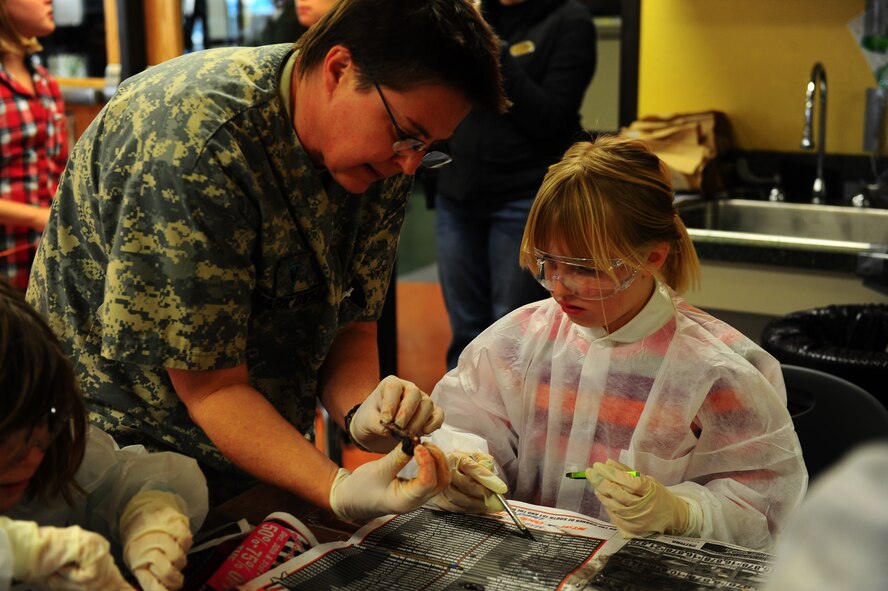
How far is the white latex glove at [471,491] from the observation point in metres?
1.41

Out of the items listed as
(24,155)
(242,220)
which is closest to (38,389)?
(242,220)

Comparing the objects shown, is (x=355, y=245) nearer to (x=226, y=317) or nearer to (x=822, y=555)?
(x=226, y=317)

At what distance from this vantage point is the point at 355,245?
160 cm

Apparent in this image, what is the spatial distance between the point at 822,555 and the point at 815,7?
3.32 m

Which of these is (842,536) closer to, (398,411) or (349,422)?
(398,411)

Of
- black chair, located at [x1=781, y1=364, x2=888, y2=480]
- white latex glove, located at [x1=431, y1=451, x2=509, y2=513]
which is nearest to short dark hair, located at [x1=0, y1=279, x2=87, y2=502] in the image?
white latex glove, located at [x1=431, y1=451, x2=509, y2=513]

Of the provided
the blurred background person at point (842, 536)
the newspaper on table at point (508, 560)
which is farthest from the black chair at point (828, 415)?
the blurred background person at point (842, 536)

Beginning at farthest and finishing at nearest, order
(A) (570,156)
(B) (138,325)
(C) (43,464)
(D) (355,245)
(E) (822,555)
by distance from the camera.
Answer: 1. (A) (570,156)
2. (D) (355,245)
3. (B) (138,325)
4. (C) (43,464)
5. (E) (822,555)

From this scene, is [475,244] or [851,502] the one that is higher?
[851,502]

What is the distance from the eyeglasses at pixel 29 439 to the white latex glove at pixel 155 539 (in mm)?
134

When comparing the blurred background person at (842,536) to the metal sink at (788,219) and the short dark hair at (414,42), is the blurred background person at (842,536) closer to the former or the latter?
the short dark hair at (414,42)

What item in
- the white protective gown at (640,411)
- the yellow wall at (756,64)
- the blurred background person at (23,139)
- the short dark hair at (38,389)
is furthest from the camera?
the yellow wall at (756,64)

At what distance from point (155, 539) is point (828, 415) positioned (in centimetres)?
Result: 120

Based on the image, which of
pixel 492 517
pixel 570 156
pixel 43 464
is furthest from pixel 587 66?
pixel 43 464
